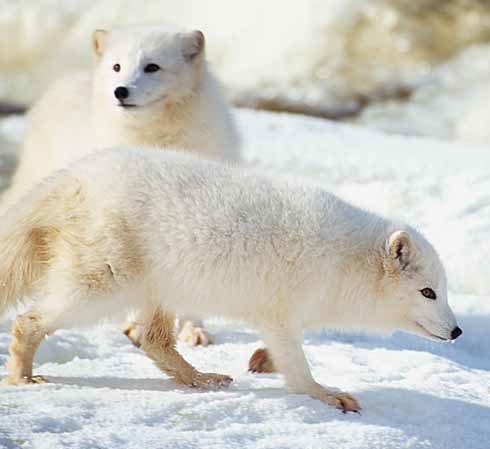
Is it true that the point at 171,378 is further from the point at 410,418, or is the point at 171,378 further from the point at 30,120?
the point at 30,120

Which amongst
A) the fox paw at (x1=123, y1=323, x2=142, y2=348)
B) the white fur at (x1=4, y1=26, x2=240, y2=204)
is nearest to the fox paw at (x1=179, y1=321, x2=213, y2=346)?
the fox paw at (x1=123, y1=323, x2=142, y2=348)

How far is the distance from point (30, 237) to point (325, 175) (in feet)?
13.4

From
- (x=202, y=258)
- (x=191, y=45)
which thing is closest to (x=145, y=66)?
(x=191, y=45)

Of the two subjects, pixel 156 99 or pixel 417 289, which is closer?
pixel 417 289

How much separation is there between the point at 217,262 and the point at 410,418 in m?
0.93

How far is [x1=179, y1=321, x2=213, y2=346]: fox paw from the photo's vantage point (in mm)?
4633

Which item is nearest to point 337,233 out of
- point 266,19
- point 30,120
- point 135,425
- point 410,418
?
point 410,418

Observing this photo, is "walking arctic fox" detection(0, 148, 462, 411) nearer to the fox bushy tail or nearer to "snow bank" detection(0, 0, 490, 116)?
the fox bushy tail

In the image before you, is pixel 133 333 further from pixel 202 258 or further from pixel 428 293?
pixel 428 293

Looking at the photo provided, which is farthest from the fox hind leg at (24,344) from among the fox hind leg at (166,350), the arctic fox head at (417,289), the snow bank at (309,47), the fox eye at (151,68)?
the snow bank at (309,47)

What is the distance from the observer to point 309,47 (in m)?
12.8

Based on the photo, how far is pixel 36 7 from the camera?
14422 millimetres

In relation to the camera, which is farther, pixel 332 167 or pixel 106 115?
pixel 332 167

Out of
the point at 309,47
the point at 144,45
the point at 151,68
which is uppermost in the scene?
the point at 309,47
